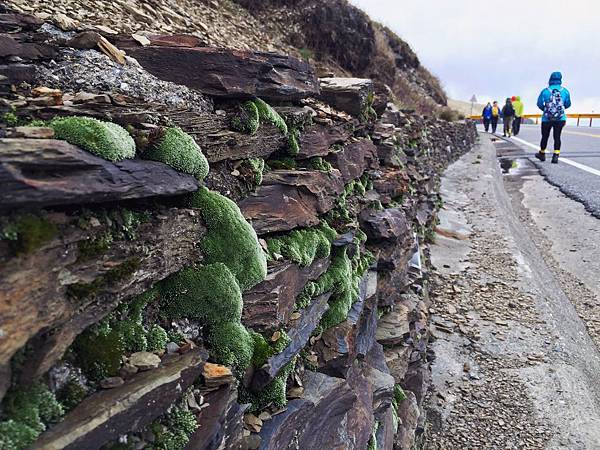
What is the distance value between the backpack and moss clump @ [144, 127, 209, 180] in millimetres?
22467

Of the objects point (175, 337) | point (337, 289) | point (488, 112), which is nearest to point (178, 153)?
point (175, 337)

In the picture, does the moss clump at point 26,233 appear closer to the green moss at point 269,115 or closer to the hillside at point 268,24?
the hillside at point 268,24

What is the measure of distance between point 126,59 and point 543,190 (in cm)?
2155

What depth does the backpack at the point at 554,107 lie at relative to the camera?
71.3ft

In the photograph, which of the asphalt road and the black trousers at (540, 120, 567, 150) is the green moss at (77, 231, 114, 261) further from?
the black trousers at (540, 120, 567, 150)

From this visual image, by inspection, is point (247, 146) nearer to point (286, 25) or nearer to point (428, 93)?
point (286, 25)

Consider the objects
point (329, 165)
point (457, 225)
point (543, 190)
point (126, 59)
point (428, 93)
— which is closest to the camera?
A: point (126, 59)

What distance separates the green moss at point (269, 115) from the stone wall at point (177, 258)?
0.06 ft

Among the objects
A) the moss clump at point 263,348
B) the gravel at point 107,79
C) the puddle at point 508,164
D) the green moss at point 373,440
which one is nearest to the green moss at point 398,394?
the green moss at point 373,440

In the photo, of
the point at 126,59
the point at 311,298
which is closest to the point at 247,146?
the point at 126,59

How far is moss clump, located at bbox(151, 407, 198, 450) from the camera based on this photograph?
2.99 m

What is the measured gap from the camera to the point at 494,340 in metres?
10.5

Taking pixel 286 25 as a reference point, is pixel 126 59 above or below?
below

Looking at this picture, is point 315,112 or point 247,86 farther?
point 315,112
